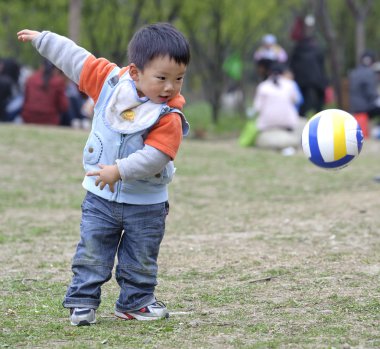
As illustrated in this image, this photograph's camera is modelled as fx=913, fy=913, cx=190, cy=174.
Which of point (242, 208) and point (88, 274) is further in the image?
point (242, 208)

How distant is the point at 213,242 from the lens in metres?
6.80

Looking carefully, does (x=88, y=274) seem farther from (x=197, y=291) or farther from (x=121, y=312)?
(x=197, y=291)

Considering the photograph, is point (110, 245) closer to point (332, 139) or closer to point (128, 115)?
point (128, 115)

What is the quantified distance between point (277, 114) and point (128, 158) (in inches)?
431

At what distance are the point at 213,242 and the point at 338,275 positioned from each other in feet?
5.21

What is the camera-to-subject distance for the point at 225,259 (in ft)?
19.9

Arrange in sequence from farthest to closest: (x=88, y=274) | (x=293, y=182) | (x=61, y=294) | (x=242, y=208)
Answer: (x=293, y=182) → (x=242, y=208) → (x=61, y=294) → (x=88, y=274)

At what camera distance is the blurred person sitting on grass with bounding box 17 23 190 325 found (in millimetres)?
4082

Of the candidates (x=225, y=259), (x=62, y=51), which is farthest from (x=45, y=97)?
(x=62, y=51)

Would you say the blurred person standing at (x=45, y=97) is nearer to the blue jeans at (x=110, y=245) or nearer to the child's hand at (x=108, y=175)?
the blue jeans at (x=110, y=245)

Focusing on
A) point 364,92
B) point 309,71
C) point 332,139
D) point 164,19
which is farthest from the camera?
point 164,19

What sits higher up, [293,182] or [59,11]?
[59,11]

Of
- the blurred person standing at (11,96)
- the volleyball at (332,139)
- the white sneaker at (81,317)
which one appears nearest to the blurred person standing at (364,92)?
the blurred person standing at (11,96)

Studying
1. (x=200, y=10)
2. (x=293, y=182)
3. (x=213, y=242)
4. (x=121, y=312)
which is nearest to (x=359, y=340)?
(x=121, y=312)
